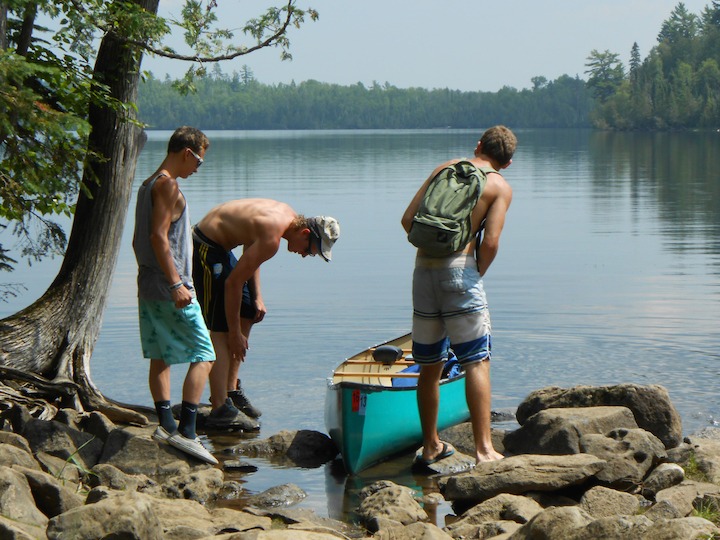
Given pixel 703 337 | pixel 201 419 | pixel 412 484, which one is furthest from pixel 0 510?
pixel 703 337

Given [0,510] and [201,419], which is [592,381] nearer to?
[201,419]

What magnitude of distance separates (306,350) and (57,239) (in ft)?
10.9

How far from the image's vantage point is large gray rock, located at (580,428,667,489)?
7.47 meters

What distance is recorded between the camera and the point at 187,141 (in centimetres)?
763

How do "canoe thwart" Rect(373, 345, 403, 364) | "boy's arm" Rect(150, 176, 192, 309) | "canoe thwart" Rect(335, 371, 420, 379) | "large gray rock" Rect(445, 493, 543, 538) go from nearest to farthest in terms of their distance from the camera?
"large gray rock" Rect(445, 493, 543, 538) < "boy's arm" Rect(150, 176, 192, 309) < "canoe thwart" Rect(335, 371, 420, 379) < "canoe thwart" Rect(373, 345, 403, 364)

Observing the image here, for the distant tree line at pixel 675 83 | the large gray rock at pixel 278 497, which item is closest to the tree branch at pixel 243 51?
the large gray rock at pixel 278 497

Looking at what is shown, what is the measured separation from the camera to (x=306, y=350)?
12.9 m

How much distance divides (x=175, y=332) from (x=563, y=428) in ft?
8.40

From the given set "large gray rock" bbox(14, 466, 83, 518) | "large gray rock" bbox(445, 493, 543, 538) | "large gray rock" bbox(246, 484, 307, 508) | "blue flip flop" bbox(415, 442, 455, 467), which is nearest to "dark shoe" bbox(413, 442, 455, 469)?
"blue flip flop" bbox(415, 442, 455, 467)

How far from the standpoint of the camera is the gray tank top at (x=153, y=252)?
7.66 meters

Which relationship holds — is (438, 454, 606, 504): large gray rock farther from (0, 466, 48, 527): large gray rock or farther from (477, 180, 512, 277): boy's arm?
(0, 466, 48, 527): large gray rock

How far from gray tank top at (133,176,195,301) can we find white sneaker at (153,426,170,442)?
0.87 m

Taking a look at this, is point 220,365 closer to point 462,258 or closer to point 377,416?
point 377,416

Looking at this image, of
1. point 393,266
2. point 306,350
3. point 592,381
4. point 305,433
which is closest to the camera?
point 305,433
